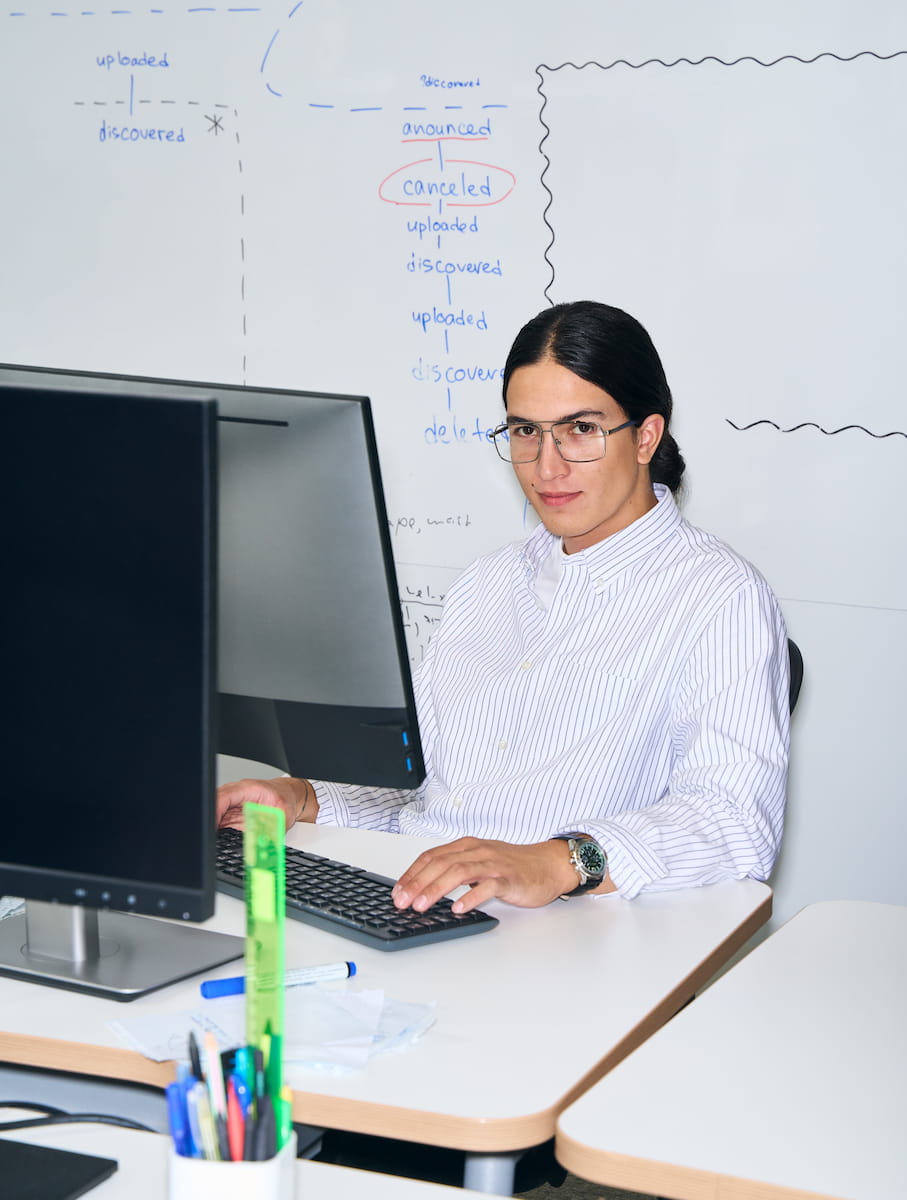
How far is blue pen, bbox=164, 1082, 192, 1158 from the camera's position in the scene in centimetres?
74

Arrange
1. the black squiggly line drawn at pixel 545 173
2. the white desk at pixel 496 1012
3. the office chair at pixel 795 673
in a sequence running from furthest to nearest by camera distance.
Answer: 1. the black squiggly line drawn at pixel 545 173
2. the office chair at pixel 795 673
3. the white desk at pixel 496 1012

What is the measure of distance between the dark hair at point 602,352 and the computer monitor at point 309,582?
606 millimetres

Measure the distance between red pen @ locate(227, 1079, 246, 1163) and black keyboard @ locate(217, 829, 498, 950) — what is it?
561 mm

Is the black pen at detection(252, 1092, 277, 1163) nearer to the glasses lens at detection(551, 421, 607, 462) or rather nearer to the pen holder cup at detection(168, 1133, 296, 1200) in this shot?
the pen holder cup at detection(168, 1133, 296, 1200)

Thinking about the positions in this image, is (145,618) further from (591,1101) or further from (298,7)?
(298,7)

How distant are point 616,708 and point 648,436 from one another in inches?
15.5

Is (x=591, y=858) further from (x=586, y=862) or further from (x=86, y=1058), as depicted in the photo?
(x=86, y=1058)

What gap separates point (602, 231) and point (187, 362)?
0.94m

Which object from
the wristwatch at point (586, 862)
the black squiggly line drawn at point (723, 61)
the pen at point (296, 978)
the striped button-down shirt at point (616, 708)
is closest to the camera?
the pen at point (296, 978)

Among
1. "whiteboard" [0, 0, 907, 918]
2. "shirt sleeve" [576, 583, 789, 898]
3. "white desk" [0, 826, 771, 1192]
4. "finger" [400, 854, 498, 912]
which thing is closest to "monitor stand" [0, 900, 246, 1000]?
"white desk" [0, 826, 771, 1192]

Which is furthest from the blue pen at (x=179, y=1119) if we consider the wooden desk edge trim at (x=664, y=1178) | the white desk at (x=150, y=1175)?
the wooden desk edge trim at (x=664, y=1178)

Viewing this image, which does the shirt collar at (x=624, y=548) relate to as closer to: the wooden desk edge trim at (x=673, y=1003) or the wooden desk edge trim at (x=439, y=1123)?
the wooden desk edge trim at (x=673, y=1003)

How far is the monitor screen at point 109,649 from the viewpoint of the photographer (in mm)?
937

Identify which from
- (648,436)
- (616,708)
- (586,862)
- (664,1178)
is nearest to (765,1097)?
(664,1178)
